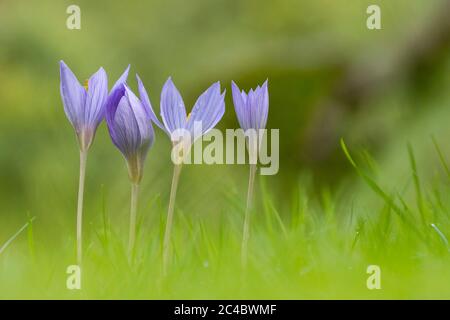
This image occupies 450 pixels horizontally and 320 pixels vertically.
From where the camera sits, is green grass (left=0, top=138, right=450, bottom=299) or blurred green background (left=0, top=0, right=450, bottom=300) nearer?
green grass (left=0, top=138, right=450, bottom=299)

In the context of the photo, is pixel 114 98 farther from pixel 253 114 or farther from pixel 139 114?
pixel 253 114

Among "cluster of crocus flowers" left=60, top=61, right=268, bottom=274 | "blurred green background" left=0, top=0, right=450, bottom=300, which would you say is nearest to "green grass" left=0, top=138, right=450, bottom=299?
"cluster of crocus flowers" left=60, top=61, right=268, bottom=274

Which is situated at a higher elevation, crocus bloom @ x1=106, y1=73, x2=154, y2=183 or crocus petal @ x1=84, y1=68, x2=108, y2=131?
crocus petal @ x1=84, y1=68, x2=108, y2=131

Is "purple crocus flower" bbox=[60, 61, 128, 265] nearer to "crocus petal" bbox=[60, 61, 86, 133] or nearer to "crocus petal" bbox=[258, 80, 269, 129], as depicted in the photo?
"crocus petal" bbox=[60, 61, 86, 133]

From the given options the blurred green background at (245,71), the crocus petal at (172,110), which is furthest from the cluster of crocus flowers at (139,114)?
the blurred green background at (245,71)

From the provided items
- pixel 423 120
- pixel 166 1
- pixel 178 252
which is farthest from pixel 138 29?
pixel 178 252
